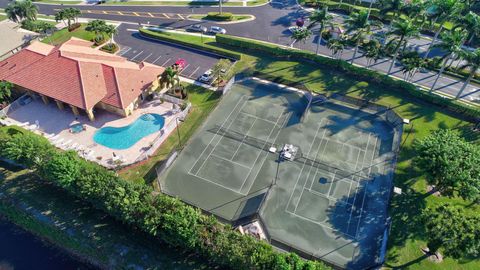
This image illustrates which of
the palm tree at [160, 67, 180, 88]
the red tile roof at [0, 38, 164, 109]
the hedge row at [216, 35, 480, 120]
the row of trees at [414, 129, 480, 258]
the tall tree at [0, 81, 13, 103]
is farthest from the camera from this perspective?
the hedge row at [216, 35, 480, 120]

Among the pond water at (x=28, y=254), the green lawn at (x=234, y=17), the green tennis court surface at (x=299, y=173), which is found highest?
the green lawn at (x=234, y=17)

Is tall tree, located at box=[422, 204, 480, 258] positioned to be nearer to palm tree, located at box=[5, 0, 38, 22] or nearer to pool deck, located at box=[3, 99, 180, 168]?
pool deck, located at box=[3, 99, 180, 168]

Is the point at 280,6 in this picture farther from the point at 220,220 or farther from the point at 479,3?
the point at 220,220

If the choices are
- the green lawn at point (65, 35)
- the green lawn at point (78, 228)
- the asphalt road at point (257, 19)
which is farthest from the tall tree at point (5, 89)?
the asphalt road at point (257, 19)

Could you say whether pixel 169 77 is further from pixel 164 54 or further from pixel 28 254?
pixel 28 254

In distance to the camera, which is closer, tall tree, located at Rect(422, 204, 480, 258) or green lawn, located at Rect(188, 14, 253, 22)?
tall tree, located at Rect(422, 204, 480, 258)

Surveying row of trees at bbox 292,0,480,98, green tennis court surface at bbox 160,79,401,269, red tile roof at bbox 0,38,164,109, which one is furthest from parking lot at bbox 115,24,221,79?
row of trees at bbox 292,0,480,98

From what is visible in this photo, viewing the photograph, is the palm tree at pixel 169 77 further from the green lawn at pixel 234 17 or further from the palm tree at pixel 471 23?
the palm tree at pixel 471 23

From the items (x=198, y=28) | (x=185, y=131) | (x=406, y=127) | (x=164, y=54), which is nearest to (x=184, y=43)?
(x=164, y=54)

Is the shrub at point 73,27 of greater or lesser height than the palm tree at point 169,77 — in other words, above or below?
below
